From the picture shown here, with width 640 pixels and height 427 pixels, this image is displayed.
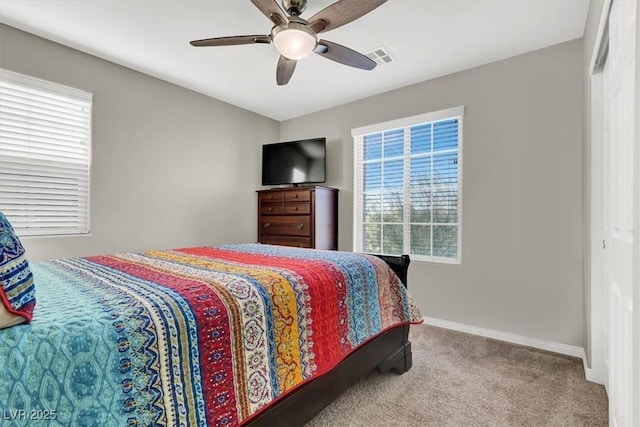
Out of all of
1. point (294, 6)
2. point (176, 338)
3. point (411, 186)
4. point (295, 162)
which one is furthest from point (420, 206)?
point (176, 338)

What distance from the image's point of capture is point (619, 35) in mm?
1253

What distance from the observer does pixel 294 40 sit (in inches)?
72.3

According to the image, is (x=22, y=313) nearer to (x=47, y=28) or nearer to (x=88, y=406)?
(x=88, y=406)

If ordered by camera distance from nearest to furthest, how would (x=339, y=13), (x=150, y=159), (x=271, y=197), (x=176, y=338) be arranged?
(x=176, y=338) < (x=339, y=13) < (x=150, y=159) < (x=271, y=197)

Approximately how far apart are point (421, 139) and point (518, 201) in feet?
3.77

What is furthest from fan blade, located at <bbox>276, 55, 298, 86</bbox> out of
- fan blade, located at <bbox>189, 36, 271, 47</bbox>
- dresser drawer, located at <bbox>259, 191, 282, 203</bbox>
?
dresser drawer, located at <bbox>259, 191, 282, 203</bbox>

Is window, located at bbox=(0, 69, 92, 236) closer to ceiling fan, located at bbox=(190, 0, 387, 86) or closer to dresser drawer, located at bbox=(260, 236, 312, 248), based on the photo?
ceiling fan, located at bbox=(190, 0, 387, 86)

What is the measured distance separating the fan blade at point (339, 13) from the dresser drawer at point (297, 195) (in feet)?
6.45

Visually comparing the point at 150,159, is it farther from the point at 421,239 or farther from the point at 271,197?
the point at 421,239

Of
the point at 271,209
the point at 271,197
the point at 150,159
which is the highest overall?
the point at 150,159

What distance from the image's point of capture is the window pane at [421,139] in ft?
10.8

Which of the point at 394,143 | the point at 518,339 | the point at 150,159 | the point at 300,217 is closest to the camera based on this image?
the point at 518,339

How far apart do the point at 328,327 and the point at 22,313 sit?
1.13 m

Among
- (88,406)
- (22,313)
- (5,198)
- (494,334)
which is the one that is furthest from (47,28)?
(494,334)
